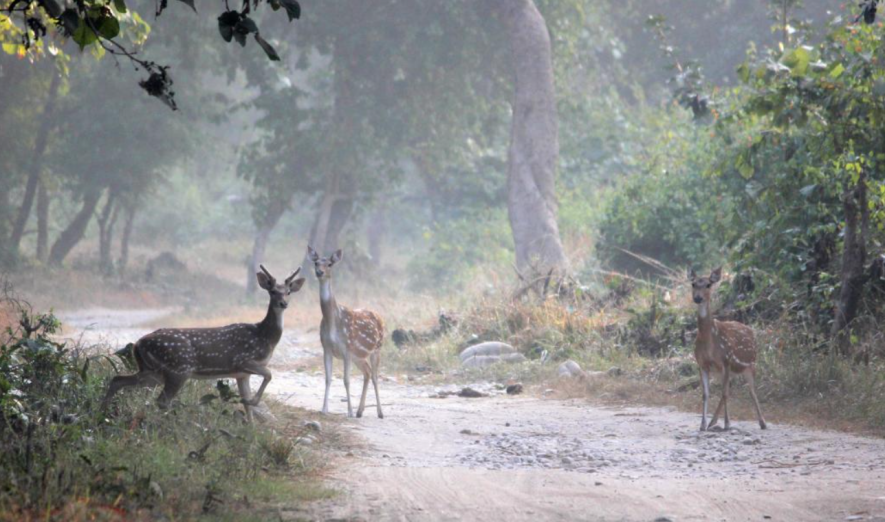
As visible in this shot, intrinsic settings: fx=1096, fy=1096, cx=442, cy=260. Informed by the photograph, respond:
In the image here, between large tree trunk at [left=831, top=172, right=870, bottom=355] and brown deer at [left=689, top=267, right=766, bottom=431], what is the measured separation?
89.3 inches

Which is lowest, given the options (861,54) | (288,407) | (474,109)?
(288,407)

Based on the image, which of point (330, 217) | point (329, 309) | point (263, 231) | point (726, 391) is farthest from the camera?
point (330, 217)

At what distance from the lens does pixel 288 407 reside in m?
11.5

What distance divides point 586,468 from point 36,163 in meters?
28.2

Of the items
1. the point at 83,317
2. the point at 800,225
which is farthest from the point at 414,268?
the point at 800,225

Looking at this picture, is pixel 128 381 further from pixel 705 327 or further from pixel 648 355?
pixel 648 355

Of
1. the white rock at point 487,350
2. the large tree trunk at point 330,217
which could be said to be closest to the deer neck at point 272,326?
the white rock at point 487,350

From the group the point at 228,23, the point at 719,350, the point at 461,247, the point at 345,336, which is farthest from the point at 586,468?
the point at 461,247

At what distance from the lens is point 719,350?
1123 centimetres

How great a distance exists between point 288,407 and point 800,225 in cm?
756

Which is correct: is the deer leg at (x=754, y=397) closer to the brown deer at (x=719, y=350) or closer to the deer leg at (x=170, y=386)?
the brown deer at (x=719, y=350)

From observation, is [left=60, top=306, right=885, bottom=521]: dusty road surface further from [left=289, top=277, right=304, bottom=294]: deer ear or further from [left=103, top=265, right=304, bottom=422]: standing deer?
[left=289, top=277, right=304, bottom=294]: deer ear

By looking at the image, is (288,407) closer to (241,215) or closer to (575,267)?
(575,267)

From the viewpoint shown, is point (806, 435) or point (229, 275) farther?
point (229, 275)
